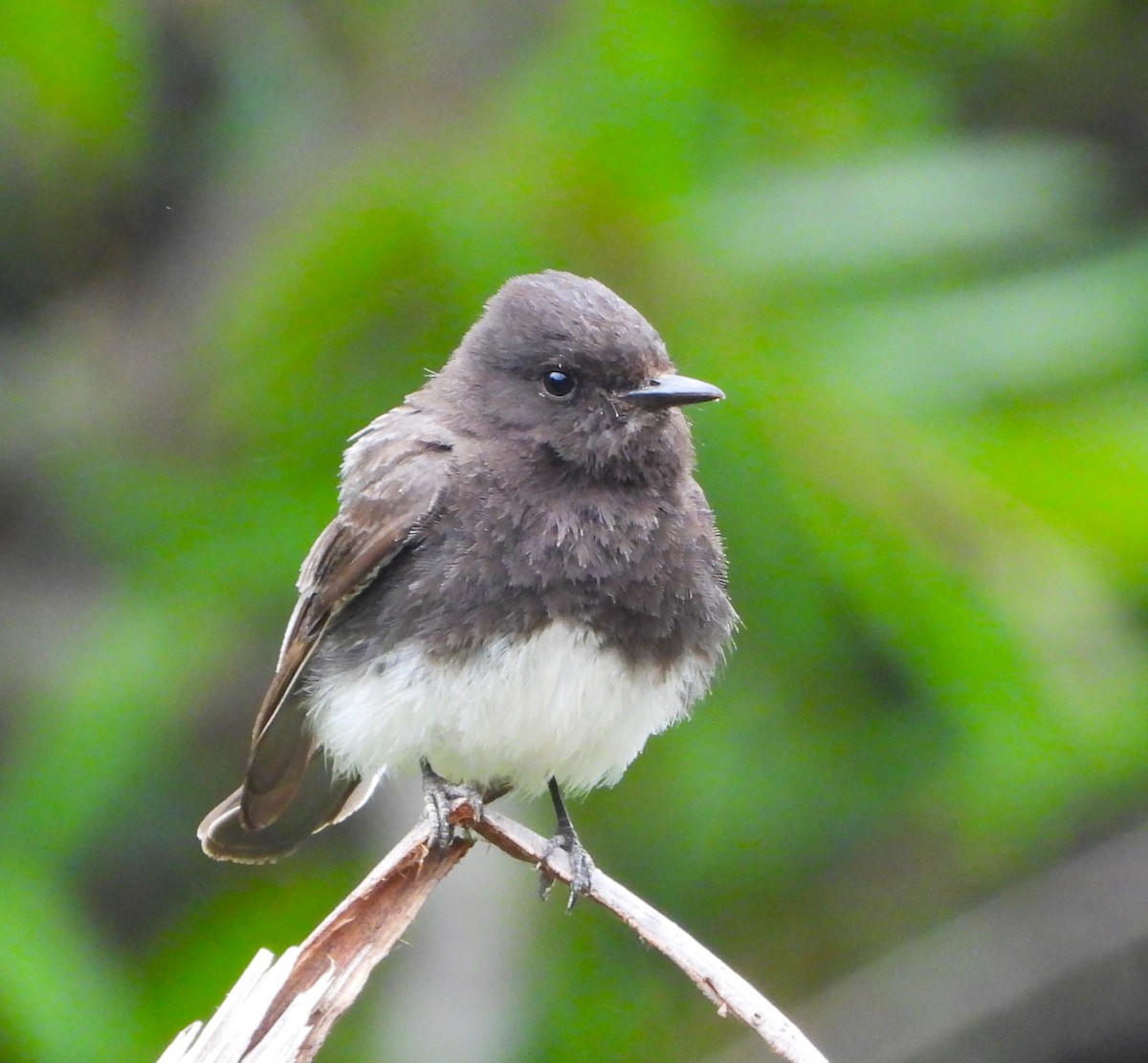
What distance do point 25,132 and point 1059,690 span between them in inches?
120

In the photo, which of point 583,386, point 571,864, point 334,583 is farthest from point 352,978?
point 583,386

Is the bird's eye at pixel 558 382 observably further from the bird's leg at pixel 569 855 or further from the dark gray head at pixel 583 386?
the bird's leg at pixel 569 855

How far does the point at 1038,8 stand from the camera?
506cm

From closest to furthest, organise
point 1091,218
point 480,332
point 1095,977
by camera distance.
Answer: point 480,332
point 1091,218
point 1095,977

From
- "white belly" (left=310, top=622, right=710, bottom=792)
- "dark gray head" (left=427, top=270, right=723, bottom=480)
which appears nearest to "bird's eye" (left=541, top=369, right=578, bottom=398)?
"dark gray head" (left=427, top=270, right=723, bottom=480)

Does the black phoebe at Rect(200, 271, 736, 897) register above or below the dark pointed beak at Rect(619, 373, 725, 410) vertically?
below

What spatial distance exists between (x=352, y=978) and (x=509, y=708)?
3.22 ft

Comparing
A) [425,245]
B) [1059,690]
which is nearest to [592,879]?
[1059,690]

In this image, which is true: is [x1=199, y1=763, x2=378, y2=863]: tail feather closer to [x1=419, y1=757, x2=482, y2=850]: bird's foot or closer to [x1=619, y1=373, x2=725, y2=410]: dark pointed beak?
[x1=419, y1=757, x2=482, y2=850]: bird's foot

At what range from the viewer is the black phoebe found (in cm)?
362

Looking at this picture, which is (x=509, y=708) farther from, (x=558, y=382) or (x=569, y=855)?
(x=558, y=382)

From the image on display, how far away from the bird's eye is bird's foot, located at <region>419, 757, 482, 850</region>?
0.81 metres

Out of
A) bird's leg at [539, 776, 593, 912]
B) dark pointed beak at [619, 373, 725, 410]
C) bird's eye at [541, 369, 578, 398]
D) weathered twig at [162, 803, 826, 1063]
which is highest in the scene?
dark pointed beak at [619, 373, 725, 410]

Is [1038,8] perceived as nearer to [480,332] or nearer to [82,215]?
[480,332]
